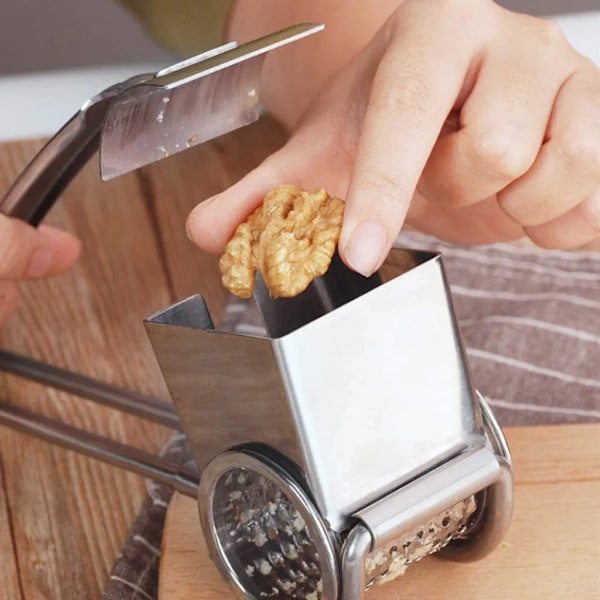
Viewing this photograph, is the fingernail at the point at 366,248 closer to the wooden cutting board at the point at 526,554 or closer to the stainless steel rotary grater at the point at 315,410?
the stainless steel rotary grater at the point at 315,410

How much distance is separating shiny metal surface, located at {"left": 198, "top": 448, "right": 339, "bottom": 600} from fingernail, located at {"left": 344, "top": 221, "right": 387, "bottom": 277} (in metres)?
0.13

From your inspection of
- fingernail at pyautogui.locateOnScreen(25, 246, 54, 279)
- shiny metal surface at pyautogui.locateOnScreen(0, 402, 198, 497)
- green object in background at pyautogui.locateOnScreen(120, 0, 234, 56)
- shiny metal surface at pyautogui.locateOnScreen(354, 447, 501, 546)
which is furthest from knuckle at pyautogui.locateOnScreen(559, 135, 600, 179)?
green object in background at pyautogui.locateOnScreen(120, 0, 234, 56)

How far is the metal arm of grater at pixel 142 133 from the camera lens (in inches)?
26.6

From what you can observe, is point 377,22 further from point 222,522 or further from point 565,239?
point 222,522

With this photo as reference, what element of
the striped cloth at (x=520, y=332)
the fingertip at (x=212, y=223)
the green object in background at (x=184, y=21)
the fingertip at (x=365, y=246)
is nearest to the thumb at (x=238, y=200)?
the fingertip at (x=212, y=223)

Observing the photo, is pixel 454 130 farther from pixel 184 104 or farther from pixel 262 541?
pixel 262 541

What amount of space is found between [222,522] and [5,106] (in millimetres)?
941

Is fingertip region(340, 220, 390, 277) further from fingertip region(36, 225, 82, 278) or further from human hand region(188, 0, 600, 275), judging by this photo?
fingertip region(36, 225, 82, 278)

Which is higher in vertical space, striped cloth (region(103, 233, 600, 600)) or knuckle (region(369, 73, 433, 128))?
knuckle (region(369, 73, 433, 128))

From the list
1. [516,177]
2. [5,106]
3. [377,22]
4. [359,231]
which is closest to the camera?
[359,231]

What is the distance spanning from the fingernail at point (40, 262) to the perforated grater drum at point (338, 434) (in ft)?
1.04

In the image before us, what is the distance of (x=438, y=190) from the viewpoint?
2.83 feet

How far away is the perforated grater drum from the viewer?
628 millimetres

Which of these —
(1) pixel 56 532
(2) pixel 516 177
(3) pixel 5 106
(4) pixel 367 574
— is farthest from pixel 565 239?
(3) pixel 5 106
